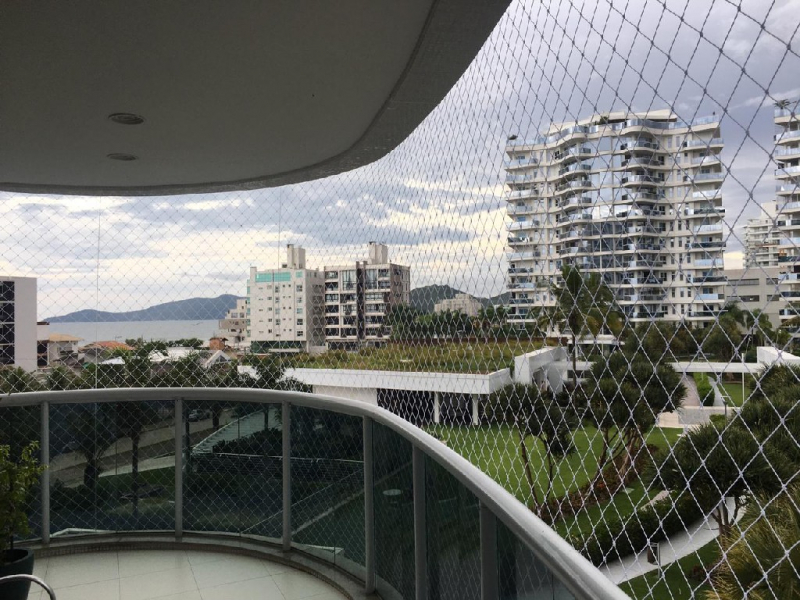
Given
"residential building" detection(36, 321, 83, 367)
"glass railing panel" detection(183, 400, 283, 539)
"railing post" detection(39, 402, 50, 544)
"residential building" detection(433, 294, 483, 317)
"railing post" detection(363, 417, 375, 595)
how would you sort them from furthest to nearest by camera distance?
"residential building" detection(36, 321, 83, 367)
"railing post" detection(39, 402, 50, 544)
"glass railing panel" detection(183, 400, 283, 539)
"railing post" detection(363, 417, 375, 595)
"residential building" detection(433, 294, 483, 317)

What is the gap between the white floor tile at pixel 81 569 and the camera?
11.2ft

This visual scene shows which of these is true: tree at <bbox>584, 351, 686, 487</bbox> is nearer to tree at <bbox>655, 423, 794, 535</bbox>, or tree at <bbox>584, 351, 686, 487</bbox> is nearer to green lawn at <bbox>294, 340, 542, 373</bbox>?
tree at <bbox>655, 423, 794, 535</bbox>

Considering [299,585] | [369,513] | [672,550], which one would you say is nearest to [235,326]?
[299,585]

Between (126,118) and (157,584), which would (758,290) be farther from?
(157,584)

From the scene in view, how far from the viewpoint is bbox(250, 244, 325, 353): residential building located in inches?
162

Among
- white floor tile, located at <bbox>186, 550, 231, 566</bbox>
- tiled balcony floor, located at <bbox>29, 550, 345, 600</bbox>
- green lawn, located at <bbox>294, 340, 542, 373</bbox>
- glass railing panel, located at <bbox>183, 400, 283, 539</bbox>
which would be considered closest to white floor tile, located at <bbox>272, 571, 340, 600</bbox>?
tiled balcony floor, located at <bbox>29, 550, 345, 600</bbox>

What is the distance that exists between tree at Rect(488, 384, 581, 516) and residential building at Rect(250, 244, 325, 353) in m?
2.29

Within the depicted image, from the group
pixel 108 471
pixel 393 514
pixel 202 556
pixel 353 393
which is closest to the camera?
pixel 393 514

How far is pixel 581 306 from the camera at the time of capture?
4.74ft

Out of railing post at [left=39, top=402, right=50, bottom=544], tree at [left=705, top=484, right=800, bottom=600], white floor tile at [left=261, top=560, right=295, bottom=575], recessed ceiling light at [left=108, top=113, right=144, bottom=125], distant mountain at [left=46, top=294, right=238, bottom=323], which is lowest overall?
white floor tile at [left=261, top=560, right=295, bottom=575]

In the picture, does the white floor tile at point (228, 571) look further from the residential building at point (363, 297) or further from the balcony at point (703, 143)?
the balcony at point (703, 143)

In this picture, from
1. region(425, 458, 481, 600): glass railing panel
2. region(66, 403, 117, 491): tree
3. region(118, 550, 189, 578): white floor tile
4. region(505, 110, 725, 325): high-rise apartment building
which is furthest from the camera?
region(66, 403, 117, 491): tree

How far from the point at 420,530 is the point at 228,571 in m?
1.71

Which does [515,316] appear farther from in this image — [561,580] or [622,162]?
[561,580]
